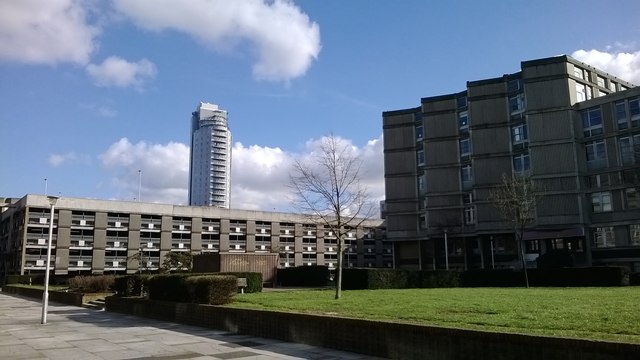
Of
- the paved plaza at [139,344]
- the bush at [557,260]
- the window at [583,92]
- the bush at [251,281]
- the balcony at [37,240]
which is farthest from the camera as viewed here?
the balcony at [37,240]

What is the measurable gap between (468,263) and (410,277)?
117 feet

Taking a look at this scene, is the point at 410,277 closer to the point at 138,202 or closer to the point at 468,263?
the point at 468,263

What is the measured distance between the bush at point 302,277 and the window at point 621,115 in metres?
33.2

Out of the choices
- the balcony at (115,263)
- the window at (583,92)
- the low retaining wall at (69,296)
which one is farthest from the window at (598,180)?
the balcony at (115,263)

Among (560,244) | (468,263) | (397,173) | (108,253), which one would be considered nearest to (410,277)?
(560,244)

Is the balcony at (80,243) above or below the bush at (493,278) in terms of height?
above

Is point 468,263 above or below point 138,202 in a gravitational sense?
below

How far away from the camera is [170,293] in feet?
70.2

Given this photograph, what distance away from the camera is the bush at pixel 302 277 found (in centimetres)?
4931

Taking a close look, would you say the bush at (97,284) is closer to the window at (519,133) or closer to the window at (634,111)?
the window at (519,133)

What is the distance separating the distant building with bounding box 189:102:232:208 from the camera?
18312cm

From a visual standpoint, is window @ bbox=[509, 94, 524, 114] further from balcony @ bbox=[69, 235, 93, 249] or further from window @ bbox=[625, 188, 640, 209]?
Answer: balcony @ bbox=[69, 235, 93, 249]

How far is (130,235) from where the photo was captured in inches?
3310

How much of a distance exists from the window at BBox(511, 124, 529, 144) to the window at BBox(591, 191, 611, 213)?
405 inches
